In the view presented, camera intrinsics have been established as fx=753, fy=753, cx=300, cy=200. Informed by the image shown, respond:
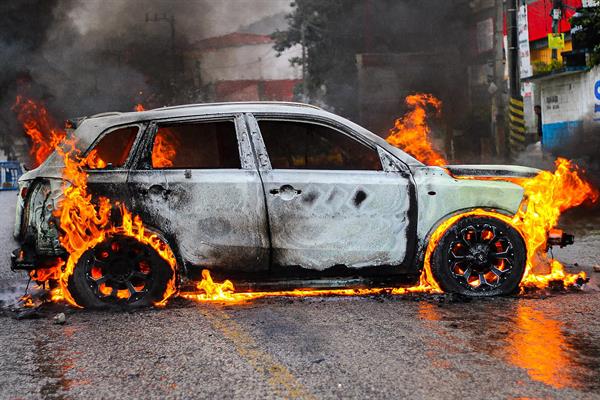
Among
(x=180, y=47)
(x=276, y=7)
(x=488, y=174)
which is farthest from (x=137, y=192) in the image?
(x=276, y=7)

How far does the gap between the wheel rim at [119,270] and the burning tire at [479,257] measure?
2247mm

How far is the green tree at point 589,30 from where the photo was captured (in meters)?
18.7

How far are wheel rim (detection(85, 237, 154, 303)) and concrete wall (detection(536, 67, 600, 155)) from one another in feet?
51.6

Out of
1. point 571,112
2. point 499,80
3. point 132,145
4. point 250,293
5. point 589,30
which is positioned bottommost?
point 250,293

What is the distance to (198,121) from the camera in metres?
6.07

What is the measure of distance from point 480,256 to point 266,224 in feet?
5.57

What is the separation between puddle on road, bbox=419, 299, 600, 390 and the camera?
3906 mm

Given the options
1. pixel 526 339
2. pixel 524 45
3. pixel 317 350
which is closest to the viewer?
pixel 317 350

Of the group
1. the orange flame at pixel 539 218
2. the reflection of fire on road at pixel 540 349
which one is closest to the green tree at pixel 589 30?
the orange flame at pixel 539 218

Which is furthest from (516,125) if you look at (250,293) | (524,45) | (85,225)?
(85,225)

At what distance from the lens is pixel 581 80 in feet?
69.4

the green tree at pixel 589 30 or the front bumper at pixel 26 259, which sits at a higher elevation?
the green tree at pixel 589 30

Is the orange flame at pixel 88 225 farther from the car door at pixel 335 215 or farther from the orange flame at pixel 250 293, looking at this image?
the car door at pixel 335 215

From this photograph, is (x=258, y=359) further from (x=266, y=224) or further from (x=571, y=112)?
(x=571, y=112)
